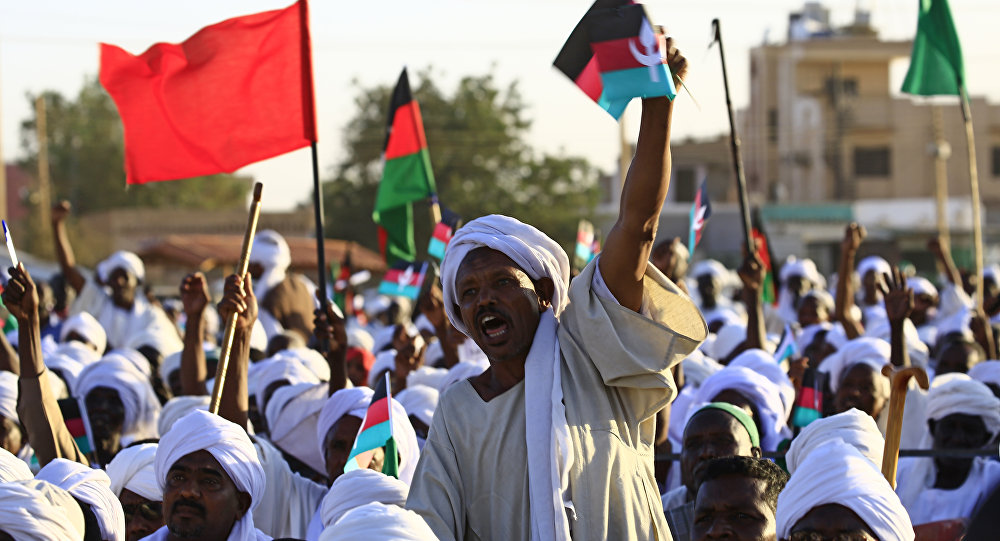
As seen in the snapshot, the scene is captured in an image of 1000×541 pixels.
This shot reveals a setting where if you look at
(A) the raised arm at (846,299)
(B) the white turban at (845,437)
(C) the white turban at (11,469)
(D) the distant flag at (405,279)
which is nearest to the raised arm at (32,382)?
(C) the white turban at (11,469)

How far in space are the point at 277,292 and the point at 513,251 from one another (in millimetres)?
6778

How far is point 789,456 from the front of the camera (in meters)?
4.38

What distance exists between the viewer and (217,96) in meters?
6.46

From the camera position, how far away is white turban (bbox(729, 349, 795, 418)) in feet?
19.2

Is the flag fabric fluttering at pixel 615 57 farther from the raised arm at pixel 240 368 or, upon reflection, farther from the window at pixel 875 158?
the window at pixel 875 158

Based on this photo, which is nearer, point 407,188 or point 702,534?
point 702,534

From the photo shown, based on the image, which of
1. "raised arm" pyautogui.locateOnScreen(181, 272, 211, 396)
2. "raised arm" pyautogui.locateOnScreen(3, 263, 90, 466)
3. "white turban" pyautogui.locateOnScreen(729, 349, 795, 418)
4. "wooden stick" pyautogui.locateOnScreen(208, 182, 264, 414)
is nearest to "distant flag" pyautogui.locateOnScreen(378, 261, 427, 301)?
"raised arm" pyautogui.locateOnScreen(181, 272, 211, 396)

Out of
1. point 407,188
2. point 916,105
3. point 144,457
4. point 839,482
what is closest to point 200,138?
point 144,457

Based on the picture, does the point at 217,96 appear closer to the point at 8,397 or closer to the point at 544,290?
the point at 8,397

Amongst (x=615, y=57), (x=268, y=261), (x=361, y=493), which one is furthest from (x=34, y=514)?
(x=268, y=261)

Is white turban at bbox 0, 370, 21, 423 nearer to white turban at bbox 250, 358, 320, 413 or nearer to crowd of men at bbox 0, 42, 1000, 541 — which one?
crowd of men at bbox 0, 42, 1000, 541

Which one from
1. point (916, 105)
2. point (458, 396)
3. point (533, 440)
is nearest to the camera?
point (533, 440)

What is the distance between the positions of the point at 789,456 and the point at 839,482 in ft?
2.53

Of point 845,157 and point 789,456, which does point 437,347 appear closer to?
point 789,456
